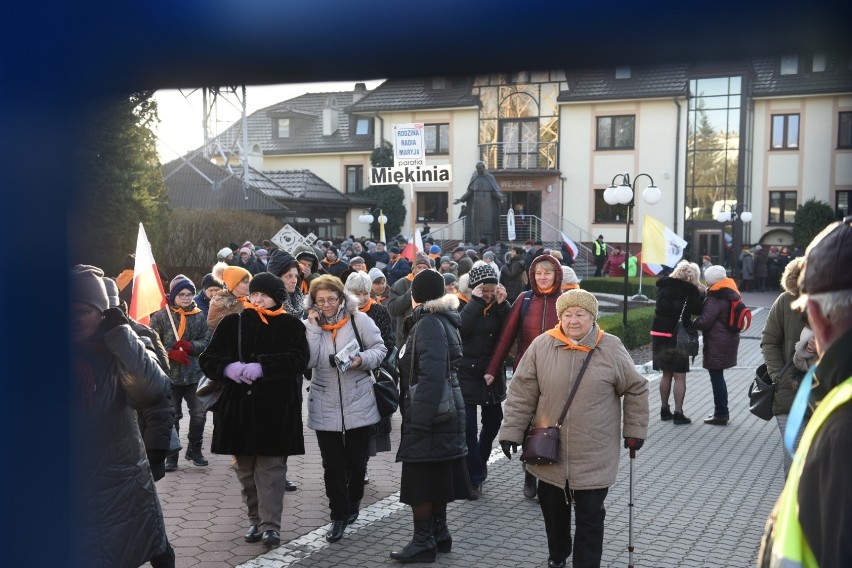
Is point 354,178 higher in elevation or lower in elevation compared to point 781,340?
higher

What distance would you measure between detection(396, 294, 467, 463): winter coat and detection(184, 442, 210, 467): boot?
9.94ft

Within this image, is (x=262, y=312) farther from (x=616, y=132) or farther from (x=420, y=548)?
(x=616, y=132)

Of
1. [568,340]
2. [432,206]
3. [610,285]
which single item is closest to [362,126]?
[432,206]

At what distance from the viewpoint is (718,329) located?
393 inches

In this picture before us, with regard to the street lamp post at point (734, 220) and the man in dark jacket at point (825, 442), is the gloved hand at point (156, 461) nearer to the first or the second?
the man in dark jacket at point (825, 442)

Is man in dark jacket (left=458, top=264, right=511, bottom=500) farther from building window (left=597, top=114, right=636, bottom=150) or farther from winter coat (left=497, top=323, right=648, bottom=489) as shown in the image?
building window (left=597, top=114, right=636, bottom=150)

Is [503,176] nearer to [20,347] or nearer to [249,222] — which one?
[249,222]

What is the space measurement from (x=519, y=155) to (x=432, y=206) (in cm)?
484

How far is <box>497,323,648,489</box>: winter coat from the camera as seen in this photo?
202 inches

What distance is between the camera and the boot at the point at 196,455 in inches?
323

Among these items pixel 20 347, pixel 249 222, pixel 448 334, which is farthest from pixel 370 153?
pixel 20 347

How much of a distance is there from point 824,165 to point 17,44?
37.5 m

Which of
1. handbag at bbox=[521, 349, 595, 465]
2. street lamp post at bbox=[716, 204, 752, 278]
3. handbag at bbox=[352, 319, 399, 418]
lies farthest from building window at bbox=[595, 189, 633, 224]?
handbag at bbox=[521, 349, 595, 465]

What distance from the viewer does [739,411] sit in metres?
11.3
